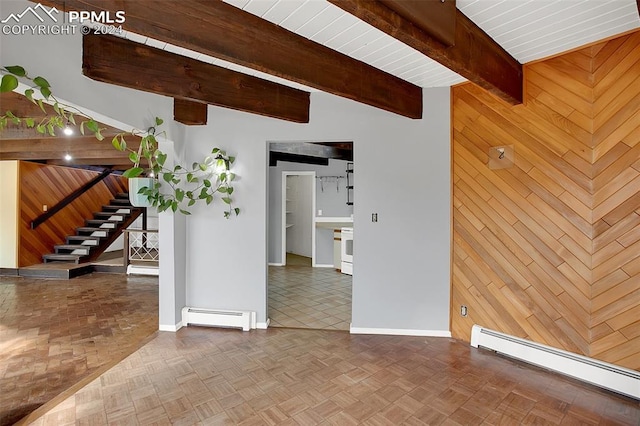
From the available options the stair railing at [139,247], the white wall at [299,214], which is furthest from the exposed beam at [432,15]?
the white wall at [299,214]

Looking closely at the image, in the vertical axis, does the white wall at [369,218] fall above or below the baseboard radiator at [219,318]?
above

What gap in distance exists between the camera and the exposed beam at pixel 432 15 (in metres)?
1.55

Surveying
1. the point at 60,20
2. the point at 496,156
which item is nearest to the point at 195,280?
the point at 60,20

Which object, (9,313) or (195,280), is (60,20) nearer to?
(195,280)

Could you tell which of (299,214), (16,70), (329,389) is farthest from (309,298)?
(16,70)

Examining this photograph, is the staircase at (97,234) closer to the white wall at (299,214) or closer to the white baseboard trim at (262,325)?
the white wall at (299,214)

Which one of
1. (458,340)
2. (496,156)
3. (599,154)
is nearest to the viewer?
(599,154)

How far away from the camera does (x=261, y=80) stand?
121 inches

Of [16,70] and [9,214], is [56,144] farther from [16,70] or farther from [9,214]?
[16,70]

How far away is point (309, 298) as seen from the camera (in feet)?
15.6

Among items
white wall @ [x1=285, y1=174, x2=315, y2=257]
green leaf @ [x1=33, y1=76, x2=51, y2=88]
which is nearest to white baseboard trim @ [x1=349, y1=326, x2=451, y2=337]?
green leaf @ [x1=33, y1=76, x2=51, y2=88]

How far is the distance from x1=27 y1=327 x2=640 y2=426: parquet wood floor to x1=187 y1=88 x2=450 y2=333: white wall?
0.47m

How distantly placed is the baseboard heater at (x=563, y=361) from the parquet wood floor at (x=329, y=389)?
0.07 metres

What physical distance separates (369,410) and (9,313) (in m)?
4.62
